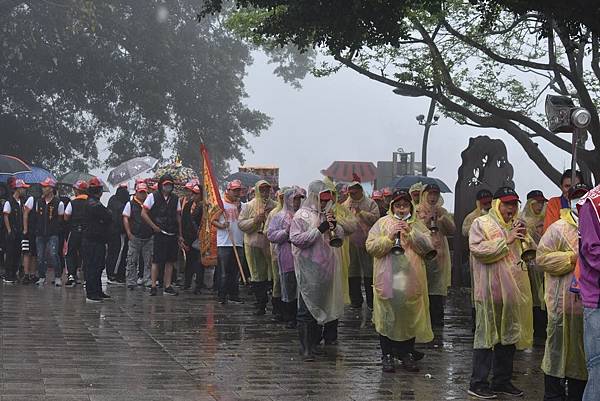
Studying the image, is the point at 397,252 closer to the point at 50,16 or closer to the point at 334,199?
the point at 334,199

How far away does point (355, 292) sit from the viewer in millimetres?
17297

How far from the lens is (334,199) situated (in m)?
12.0

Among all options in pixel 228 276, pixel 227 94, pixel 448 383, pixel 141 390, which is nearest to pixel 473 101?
pixel 228 276

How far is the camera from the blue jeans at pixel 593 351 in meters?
6.30

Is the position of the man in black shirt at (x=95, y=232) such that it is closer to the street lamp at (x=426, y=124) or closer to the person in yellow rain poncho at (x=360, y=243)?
the person in yellow rain poncho at (x=360, y=243)

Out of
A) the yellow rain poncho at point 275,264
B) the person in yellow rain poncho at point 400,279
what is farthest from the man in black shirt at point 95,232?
the person in yellow rain poncho at point 400,279

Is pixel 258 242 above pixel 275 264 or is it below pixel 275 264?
above

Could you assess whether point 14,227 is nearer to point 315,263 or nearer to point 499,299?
point 315,263

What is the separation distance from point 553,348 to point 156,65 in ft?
131

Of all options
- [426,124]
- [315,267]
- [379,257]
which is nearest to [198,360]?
[315,267]

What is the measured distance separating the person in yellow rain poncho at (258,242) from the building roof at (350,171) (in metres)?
15.6

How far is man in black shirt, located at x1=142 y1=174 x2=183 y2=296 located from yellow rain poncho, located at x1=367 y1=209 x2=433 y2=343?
8474 millimetres

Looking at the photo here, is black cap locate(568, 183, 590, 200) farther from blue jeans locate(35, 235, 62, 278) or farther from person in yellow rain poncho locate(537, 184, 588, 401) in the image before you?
blue jeans locate(35, 235, 62, 278)

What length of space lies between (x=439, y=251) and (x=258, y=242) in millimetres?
2647
